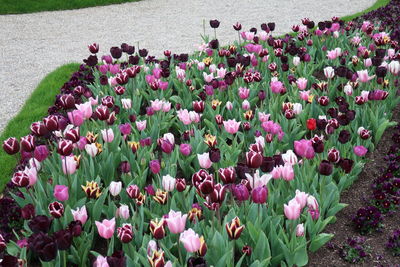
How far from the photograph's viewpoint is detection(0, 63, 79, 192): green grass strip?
4956 millimetres

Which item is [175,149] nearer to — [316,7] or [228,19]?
[228,19]

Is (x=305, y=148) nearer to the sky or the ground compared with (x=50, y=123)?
nearer to the ground

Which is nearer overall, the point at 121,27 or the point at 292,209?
the point at 292,209

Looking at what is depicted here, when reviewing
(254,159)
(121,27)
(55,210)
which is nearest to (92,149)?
(55,210)

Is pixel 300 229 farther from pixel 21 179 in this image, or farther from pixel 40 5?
pixel 40 5

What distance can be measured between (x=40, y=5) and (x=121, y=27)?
270 centimetres

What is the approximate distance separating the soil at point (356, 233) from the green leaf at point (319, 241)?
12 centimetres

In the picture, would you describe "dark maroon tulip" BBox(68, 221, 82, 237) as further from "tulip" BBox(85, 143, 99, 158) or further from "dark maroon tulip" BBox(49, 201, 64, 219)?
"tulip" BBox(85, 143, 99, 158)

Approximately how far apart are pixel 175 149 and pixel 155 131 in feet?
1.59

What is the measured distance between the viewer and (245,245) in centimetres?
312

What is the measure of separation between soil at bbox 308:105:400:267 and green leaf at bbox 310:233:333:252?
0.12m

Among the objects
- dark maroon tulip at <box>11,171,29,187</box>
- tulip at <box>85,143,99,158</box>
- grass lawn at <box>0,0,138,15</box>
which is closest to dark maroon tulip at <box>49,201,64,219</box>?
dark maroon tulip at <box>11,171,29,187</box>

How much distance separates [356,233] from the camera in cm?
370

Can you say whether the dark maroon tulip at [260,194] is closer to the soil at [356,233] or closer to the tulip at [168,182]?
the tulip at [168,182]
